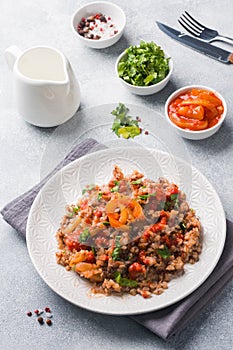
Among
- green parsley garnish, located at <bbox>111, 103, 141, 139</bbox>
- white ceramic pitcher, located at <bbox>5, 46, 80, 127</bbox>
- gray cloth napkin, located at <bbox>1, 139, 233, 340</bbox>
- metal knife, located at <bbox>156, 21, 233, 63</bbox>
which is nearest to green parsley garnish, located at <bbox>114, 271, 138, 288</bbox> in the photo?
gray cloth napkin, located at <bbox>1, 139, 233, 340</bbox>

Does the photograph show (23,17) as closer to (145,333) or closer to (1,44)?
(1,44)

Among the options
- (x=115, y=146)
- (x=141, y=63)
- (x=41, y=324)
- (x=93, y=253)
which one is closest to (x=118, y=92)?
(x=141, y=63)

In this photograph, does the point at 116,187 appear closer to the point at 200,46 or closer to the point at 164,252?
the point at 164,252

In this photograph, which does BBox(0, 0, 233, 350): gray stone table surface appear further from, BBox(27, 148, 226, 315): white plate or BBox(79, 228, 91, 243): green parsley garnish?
BBox(79, 228, 91, 243): green parsley garnish

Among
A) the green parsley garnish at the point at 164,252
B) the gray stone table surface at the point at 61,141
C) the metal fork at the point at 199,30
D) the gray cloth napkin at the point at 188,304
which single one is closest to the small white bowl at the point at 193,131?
the gray stone table surface at the point at 61,141

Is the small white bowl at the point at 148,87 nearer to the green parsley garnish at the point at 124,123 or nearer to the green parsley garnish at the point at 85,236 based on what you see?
the green parsley garnish at the point at 124,123
